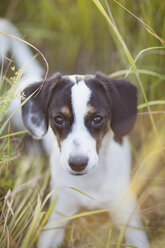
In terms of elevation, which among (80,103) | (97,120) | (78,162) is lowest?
(78,162)

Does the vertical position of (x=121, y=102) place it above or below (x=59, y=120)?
above

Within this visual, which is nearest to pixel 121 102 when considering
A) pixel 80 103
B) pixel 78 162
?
pixel 80 103

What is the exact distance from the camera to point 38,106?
2.61m

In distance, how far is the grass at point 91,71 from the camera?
2.48m

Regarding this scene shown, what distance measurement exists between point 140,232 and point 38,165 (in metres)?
1.36

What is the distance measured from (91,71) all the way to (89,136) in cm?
246

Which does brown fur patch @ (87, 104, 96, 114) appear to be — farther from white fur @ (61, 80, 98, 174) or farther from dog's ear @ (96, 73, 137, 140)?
dog's ear @ (96, 73, 137, 140)

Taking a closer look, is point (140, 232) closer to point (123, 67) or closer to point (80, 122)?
point (80, 122)

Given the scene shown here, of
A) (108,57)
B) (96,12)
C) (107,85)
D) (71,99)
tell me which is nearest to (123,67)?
(108,57)

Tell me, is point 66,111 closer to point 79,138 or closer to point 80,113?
point 80,113

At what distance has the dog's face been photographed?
2.26 meters

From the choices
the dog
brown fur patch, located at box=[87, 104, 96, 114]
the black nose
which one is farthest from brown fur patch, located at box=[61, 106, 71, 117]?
the black nose

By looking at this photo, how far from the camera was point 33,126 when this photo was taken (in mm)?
2662

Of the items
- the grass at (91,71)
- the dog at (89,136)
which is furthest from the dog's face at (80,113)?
the grass at (91,71)
